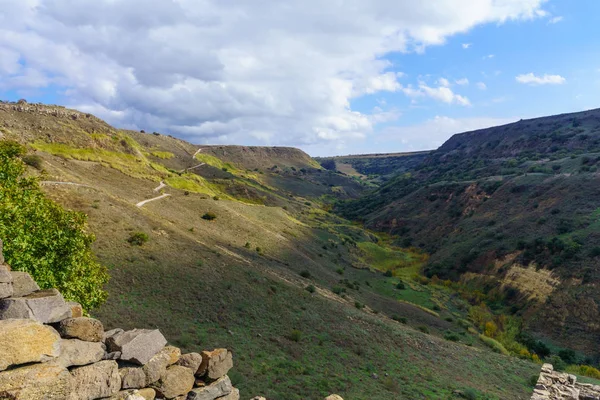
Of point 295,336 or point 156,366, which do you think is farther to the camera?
point 295,336

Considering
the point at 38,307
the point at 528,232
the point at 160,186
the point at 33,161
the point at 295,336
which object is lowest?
the point at 295,336

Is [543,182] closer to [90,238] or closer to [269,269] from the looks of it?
[269,269]

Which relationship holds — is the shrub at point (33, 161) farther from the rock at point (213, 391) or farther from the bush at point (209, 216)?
the rock at point (213, 391)

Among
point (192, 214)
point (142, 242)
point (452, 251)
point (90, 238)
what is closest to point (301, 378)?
point (90, 238)

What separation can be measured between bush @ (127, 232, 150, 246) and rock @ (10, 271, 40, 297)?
21.3 metres

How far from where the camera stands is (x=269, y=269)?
35312 millimetres

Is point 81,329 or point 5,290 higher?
point 5,290

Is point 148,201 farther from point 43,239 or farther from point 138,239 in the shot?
point 43,239

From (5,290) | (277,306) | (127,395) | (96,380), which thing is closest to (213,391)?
(127,395)

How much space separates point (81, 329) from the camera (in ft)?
25.6

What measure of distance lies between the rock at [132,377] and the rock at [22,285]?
280cm

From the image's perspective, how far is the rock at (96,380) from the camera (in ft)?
23.6

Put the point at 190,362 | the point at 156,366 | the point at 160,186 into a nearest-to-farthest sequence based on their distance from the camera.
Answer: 1. the point at 156,366
2. the point at 190,362
3. the point at 160,186

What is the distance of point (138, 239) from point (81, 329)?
22.9m
